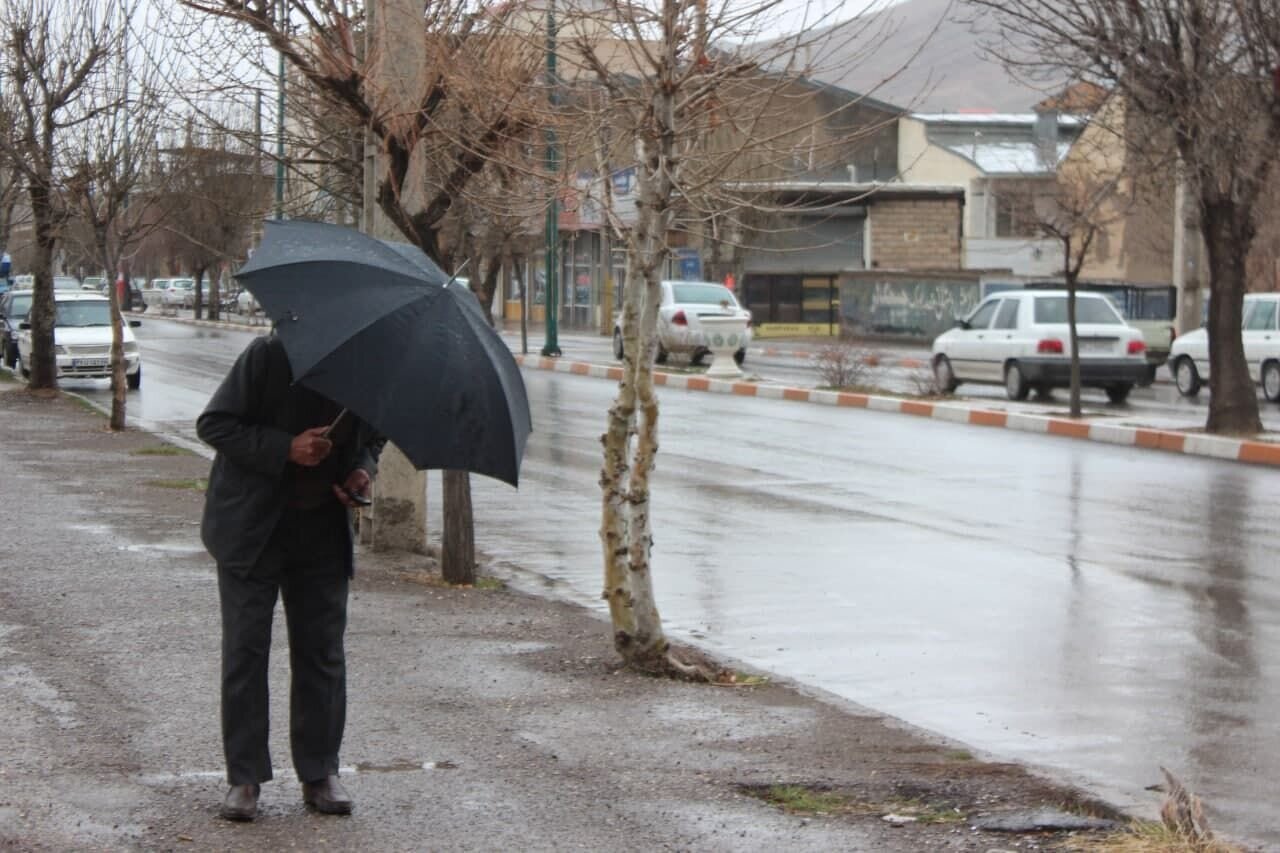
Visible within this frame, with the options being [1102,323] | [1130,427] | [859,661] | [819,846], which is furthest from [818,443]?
[819,846]

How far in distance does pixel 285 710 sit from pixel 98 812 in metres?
1.51

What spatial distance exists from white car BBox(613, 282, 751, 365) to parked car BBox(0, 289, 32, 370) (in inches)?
436

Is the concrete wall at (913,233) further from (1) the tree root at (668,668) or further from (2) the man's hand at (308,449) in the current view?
(2) the man's hand at (308,449)

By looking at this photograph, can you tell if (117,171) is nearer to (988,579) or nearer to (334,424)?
(988,579)

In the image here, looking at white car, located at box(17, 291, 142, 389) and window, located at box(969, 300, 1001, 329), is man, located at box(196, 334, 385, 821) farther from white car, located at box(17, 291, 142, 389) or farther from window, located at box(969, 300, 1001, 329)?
white car, located at box(17, 291, 142, 389)

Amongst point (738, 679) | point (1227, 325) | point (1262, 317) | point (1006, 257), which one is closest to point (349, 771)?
point (738, 679)

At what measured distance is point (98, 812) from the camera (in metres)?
5.20

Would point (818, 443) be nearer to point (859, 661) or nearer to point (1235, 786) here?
point (859, 661)

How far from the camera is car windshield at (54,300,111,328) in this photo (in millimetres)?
30531

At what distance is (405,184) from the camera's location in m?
10.4

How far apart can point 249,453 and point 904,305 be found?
47150mm

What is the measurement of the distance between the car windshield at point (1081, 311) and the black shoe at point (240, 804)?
21615mm

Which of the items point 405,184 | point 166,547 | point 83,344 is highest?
point 405,184

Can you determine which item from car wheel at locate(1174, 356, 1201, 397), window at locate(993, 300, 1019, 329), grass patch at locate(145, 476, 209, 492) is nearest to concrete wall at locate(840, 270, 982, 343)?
car wheel at locate(1174, 356, 1201, 397)
